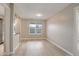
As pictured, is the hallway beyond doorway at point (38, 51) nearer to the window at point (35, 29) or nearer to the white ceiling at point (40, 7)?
the white ceiling at point (40, 7)

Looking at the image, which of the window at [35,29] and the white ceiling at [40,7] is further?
the window at [35,29]

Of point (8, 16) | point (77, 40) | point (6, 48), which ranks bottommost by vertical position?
A: point (6, 48)

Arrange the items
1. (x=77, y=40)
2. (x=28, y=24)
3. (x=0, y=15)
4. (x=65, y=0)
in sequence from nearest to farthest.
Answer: (x=65, y=0)
(x=77, y=40)
(x=0, y=15)
(x=28, y=24)

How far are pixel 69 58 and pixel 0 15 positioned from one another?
7.70 metres

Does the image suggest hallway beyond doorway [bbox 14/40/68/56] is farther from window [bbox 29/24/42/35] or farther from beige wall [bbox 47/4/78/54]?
window [bbox 29/24/42/35]

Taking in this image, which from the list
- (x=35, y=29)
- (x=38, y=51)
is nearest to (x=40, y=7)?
(x=38, y=51)

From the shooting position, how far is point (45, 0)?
1135 millimetres

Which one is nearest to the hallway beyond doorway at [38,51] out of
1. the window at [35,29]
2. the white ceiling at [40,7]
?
the white ceiling at [40,7]

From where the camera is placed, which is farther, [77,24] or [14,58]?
[77,24]

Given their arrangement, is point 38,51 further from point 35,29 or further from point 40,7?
point 35,29

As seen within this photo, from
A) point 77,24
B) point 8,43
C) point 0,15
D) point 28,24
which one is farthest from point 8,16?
point 28,24

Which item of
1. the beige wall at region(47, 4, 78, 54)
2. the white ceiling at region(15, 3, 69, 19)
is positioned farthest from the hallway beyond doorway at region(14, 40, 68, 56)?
the white ceiling at region(15, 3, 69, 19)

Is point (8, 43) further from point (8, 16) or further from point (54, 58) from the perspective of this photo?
point (54, 58)

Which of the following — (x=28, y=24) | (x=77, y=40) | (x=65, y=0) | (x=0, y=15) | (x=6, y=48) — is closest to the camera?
(x=65, y=0)
